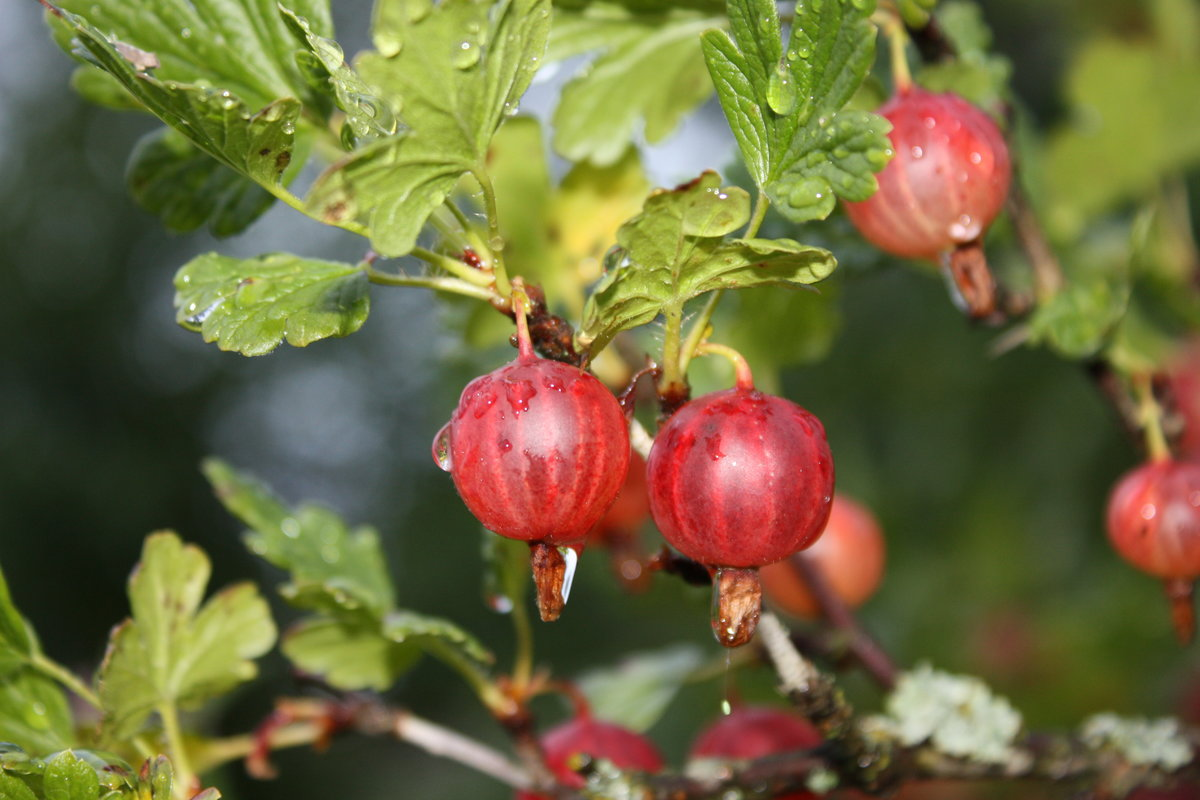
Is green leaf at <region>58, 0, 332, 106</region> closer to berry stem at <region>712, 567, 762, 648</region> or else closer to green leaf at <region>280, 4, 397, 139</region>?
green leaf at <region>280, 4, 397, 139</region>

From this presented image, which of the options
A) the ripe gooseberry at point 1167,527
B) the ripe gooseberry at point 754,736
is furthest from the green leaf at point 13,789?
the ripe gooseberry at point 1167,527

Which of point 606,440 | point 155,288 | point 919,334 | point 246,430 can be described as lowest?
point 246,430

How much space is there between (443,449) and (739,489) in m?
0.16

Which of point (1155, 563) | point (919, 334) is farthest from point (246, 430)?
point (1155, 563)

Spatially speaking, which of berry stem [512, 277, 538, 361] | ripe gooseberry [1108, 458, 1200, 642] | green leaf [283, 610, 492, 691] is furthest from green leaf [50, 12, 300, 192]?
ripe gooseberry [1108, 458, 1200, 642]

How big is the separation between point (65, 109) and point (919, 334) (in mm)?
5062

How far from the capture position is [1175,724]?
79 centimetres

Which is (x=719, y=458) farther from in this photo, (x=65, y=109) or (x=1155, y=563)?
(x=65, y=109)

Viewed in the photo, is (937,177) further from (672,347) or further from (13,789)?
(13,789)

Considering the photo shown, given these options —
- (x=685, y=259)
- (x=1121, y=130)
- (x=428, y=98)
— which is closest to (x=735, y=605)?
(x=685, y=259)

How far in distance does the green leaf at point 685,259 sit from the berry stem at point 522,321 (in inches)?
1.1

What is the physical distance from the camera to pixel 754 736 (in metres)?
0.80

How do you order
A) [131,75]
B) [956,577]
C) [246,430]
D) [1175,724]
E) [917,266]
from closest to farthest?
1. [131,75]
2. [1175,724]
3. [917,266]
4. [956,577]
5. [246,430]

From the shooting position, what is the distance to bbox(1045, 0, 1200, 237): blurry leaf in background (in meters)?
1.25
